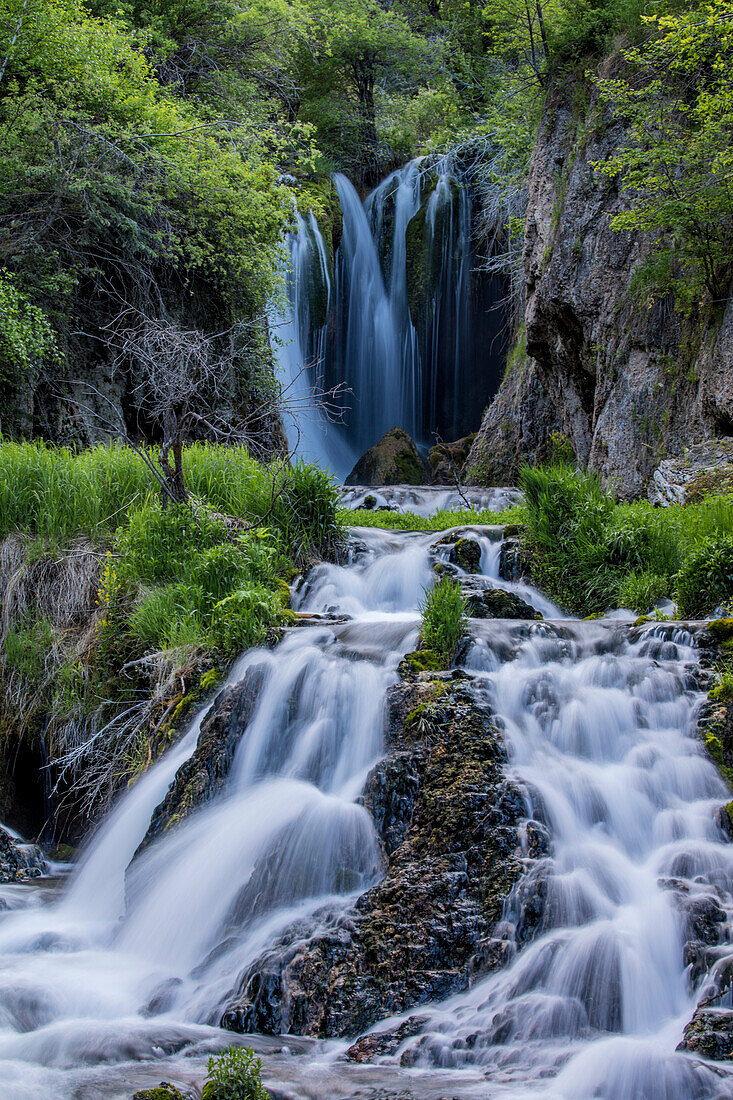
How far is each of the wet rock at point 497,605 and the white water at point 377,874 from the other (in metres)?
0.83

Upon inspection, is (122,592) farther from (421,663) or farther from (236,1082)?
(236,1082)

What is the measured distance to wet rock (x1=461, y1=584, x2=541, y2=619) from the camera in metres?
6.41

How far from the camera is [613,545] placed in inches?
279

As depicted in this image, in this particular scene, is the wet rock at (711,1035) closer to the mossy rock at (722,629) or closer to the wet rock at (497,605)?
the mossy rock at (722,629)

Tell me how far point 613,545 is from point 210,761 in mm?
4333

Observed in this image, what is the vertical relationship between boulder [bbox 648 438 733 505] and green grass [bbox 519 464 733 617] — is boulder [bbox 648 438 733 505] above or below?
above

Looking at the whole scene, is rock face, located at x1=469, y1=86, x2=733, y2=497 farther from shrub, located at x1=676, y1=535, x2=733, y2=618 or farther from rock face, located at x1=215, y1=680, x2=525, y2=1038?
rock face, located at x1=215, y1=680, x2=525, y2=1038

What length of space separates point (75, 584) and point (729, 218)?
764cm

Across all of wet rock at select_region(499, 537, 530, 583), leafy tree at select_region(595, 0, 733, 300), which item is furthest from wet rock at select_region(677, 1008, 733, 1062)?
leafy tree at select_region(595, 0, 733, 300)

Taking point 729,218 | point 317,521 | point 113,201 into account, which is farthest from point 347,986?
point 113,201

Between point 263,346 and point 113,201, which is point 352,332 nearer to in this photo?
point 263,346

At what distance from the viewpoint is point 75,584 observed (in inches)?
248

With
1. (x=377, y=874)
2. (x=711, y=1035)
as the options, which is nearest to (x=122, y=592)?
(x=377, y=874)

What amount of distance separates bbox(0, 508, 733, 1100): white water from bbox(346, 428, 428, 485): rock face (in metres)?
10.7
